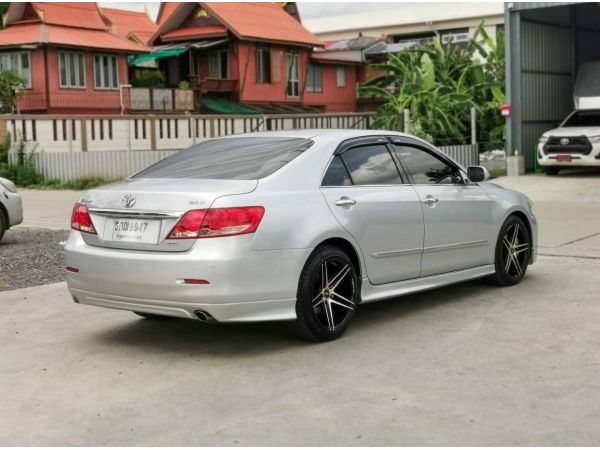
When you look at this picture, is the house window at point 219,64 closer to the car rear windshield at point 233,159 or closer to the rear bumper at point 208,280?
the car rear windshield at point 233,159

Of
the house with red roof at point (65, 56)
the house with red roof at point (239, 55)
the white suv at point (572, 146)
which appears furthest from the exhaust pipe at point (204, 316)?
the house with red roof at point (239, 55)

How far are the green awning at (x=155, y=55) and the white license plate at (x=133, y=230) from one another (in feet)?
111

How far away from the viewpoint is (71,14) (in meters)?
36.0

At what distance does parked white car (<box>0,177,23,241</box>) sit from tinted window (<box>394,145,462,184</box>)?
21.8ft

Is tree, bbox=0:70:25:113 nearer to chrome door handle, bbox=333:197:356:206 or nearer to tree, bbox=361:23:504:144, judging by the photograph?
tree, bbox=361:23:504:144

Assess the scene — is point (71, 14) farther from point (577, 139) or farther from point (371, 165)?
point (371, 165)

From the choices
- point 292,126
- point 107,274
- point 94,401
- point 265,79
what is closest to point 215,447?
point 94,401

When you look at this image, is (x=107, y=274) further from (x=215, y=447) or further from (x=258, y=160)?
(x=215, y=447)

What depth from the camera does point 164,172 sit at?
683cm

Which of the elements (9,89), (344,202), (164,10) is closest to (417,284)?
(344,202)

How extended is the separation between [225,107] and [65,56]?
727 cm

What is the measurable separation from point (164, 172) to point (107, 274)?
1026mm

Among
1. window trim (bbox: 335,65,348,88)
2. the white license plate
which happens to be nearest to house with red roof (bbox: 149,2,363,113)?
window trim (bbox: 335,65,348,88)

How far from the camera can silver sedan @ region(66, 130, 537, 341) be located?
5.91m
